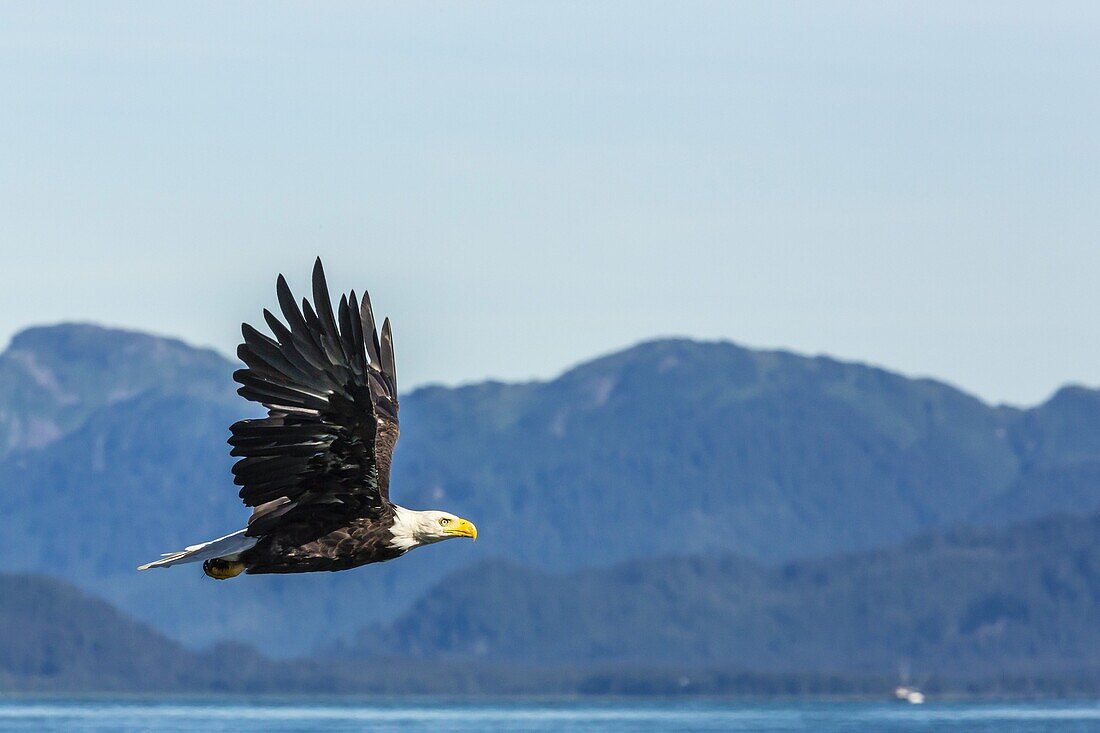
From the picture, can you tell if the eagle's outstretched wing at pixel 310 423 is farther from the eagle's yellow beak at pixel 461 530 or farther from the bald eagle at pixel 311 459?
the eagle's yellow beak at pixel 461 530

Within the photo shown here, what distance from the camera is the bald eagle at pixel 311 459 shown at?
71.0ft

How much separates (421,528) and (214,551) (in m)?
2.44

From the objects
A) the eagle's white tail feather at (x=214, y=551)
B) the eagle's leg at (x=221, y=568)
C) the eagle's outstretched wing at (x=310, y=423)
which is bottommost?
the eagle's leg at (x=221, y=568)

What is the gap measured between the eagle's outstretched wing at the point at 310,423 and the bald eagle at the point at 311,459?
0.4 inches

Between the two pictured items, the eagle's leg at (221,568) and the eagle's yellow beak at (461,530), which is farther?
the eagle's yellow beak at (461,530)

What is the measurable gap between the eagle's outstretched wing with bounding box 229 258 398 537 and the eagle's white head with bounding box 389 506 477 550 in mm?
321

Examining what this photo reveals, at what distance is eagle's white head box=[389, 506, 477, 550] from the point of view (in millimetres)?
22875

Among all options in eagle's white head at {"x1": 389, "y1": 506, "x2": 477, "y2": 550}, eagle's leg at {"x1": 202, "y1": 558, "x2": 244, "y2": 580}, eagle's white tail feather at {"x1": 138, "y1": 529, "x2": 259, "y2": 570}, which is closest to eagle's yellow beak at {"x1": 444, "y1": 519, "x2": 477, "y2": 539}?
eagle's white head at {"x1": 389, "y1": 506, "x2": 477, "y2": 550}

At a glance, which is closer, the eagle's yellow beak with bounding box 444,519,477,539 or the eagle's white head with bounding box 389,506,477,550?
the eagle's white head with bounding box 389,506,477,550

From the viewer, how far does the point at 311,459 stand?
2234 cm

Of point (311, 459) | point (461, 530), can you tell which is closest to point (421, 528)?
point (461, 530)

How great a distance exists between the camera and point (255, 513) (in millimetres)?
22688

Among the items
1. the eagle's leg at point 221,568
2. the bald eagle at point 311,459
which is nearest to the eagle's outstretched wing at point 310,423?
the bald eagle at point 311,459

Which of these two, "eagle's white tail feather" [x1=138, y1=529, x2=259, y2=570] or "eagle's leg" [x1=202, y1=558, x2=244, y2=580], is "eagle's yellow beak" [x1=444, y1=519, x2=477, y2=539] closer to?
"eagle's white tail feather" [x1=138, y1=529, x2=259, y2=570]
